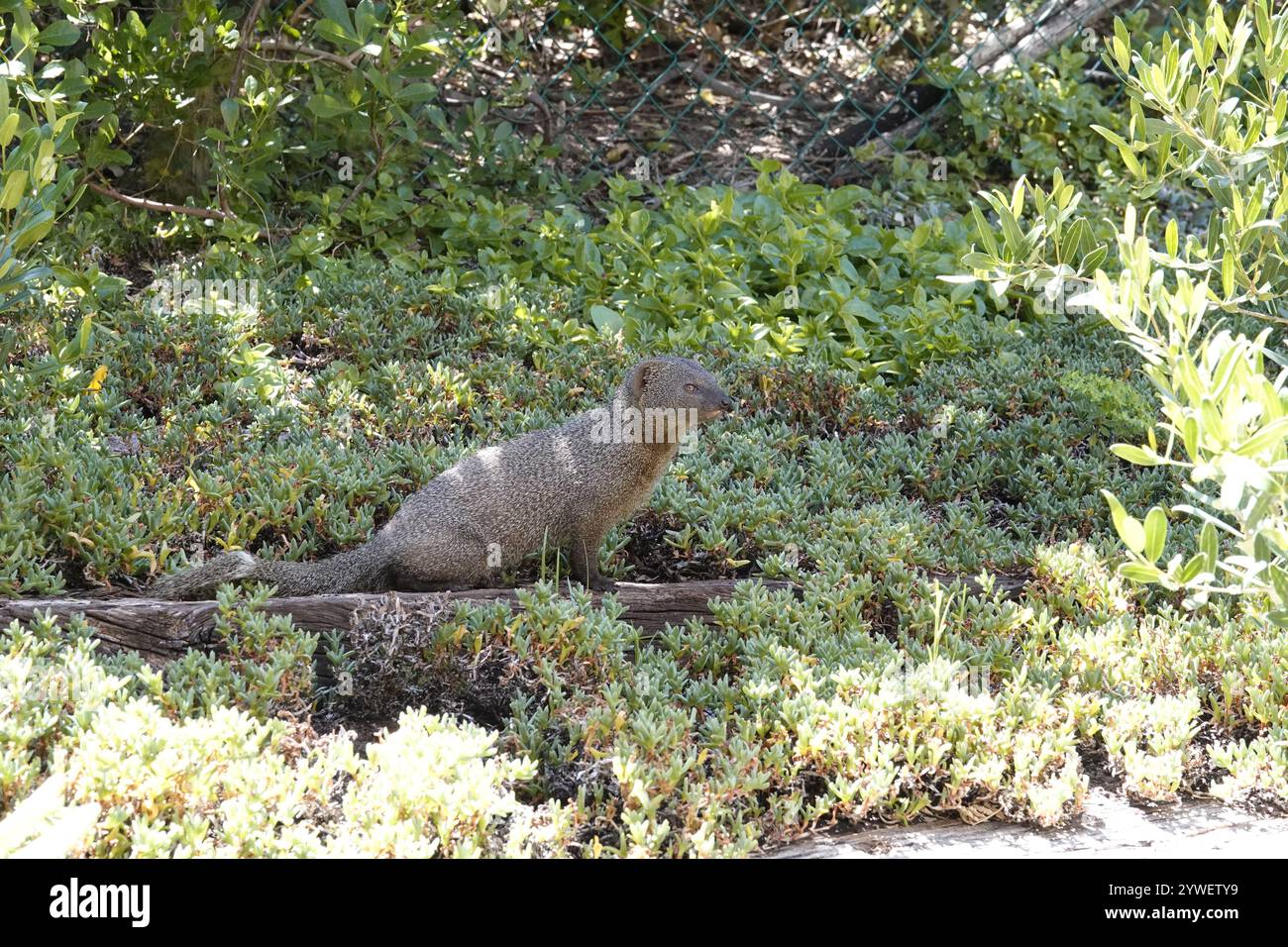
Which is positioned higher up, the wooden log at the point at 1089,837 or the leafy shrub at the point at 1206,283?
the leafy shrub at the point at 1206,283

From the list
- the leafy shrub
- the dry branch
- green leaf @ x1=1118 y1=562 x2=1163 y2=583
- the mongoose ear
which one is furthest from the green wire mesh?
green leaf @ x1=1118 y1=562 x2=1163 y2=583

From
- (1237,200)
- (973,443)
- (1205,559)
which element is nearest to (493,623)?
(1205,559)

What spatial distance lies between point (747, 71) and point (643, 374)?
5.02 m

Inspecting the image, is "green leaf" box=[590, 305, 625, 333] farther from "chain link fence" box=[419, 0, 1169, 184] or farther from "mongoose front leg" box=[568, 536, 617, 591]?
"chain link fence" box=[419, 0, 1169, 184]

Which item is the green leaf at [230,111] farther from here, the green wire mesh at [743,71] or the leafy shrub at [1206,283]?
the leafy shrub at [1206,283]

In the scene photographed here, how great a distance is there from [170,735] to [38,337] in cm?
312

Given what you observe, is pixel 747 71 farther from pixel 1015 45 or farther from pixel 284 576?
pixel 284 576

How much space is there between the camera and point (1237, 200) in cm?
312

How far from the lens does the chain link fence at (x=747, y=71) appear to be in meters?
7.89

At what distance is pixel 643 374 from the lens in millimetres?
4422

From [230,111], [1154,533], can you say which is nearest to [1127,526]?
[1154,533]

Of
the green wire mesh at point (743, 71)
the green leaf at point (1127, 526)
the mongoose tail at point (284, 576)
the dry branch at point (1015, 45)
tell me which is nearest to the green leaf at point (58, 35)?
the mongoose tail at point (284, 576)

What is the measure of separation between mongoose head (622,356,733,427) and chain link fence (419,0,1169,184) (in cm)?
352

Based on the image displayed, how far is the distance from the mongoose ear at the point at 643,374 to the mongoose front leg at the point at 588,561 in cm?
50
